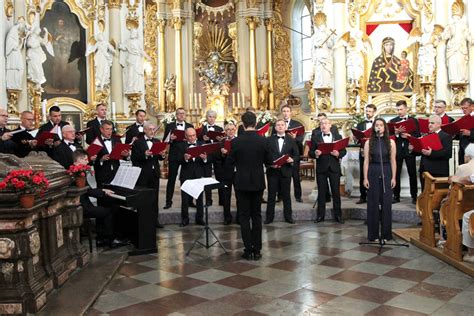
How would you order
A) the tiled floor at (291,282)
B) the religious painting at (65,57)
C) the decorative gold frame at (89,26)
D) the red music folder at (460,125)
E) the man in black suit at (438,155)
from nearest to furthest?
the tiled floor at (291,282)
the man in black suit at (438,155)
the red music folder at (460,125)
the religious painting at (65,57)
the decorative gold frame at (89,26)

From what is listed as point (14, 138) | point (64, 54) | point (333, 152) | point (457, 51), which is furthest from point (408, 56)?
point (14, 138)

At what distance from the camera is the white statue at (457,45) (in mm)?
12414

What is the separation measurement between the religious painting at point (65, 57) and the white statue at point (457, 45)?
8785 millimetres

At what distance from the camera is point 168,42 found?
18.5m

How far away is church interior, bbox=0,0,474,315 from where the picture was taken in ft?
16.0

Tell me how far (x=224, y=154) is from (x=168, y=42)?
36.3 feet

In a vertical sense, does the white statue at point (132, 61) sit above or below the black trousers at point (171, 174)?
above

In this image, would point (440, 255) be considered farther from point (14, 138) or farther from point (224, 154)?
point (14, 138)

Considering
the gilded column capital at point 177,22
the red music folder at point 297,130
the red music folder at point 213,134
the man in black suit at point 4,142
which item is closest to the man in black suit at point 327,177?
the red music folder at point 297,130

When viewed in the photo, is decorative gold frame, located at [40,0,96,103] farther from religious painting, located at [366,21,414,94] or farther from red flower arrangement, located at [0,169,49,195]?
red flower arrangement, located at [0,169,49,195]

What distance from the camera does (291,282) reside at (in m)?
5.31

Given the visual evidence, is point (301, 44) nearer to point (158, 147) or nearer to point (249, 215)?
point (158, 147)

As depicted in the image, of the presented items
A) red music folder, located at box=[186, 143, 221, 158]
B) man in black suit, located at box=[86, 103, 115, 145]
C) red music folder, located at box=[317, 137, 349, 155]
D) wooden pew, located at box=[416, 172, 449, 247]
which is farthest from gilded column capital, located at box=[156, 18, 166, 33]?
wooden pew, located at box=[416, 172, 449, 247]

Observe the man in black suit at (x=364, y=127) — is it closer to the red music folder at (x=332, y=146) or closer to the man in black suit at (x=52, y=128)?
the red music folder at (x=332, y=146)
